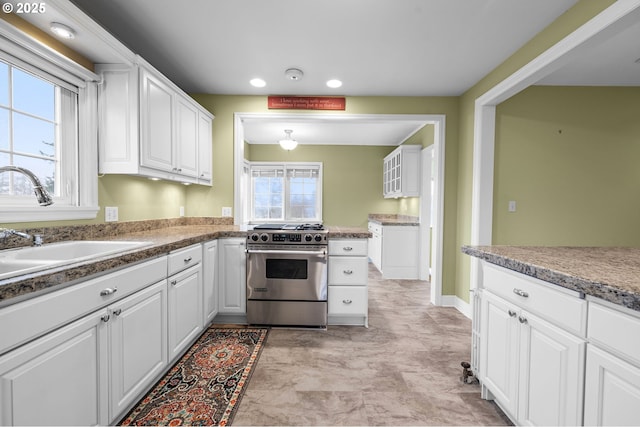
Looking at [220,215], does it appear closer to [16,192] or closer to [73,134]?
[73,134]

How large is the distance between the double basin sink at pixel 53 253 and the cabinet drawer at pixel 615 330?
6.48 feet

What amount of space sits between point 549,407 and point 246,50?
2.97 m

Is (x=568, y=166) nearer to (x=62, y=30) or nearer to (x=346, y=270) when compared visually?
(x=346, y=270)

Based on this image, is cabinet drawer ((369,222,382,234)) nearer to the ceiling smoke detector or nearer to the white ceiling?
the white ceiling

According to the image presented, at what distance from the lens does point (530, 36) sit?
2.12m

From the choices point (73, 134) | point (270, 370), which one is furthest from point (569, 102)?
point (73, 134)

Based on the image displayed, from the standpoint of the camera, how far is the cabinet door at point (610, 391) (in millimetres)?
836

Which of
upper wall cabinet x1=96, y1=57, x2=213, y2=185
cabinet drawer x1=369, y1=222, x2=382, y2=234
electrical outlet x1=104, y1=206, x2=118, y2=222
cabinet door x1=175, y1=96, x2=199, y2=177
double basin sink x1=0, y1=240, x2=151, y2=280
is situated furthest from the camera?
cabinet drawer x1=369, y1=222, x2=382, y2=234

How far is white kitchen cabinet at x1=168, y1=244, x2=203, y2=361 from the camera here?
183 centimetres

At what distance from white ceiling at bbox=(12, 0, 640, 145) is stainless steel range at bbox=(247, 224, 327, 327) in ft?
5.27

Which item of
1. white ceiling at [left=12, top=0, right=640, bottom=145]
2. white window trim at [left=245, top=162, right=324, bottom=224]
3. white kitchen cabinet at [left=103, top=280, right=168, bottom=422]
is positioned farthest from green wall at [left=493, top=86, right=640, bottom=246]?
white window trim at [left=245, top=162, right=324, bottom=224]

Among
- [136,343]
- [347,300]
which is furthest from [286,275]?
[136,343]

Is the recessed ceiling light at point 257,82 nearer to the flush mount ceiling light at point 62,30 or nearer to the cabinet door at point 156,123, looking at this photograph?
the cabinet door at point 156,123

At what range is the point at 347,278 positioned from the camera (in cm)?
268
